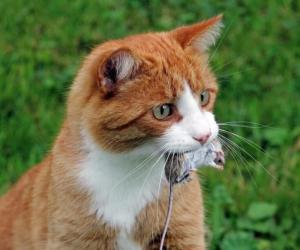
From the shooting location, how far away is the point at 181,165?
328 centimetres

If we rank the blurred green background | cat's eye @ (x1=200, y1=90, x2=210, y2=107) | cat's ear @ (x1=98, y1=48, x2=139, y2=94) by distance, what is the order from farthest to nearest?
the blurred green background < cat's eye @ (x1=200, y1=90, x2=210, y2=107) < cat's ear @ (x1=98, y1=48, x2=139, y2=94)

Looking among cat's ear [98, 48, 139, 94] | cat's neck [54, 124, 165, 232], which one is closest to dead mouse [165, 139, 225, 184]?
cat's neck [54, 124, 165, 232]

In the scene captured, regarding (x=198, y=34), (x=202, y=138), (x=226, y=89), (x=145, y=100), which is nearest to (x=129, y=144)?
(x=145, y=100)

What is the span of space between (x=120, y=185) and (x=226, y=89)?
1870 mm

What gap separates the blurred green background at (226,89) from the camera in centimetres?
431

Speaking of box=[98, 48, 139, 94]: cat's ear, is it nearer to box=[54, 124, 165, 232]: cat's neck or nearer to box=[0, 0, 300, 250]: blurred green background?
box=[54, 124, 165, 232]: cat's neck

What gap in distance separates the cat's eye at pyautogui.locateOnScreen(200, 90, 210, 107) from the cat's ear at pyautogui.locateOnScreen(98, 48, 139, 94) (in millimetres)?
272

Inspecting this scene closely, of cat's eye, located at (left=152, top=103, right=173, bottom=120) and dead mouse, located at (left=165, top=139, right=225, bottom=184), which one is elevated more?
cat's eye, located at (left=152, top=103, right=173, bottom=120)

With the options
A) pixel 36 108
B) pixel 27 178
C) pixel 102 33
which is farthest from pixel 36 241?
pixel 102 33

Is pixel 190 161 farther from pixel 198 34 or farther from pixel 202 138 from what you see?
pixel 198 34

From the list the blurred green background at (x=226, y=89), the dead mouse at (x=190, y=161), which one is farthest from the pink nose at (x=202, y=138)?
the blurred green background at (x=226, y=89)

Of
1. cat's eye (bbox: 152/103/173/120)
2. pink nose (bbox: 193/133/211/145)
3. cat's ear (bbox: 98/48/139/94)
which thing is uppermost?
cat's ear (bbox: 98/48/139/94)

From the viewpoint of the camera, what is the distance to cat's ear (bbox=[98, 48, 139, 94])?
2.99m

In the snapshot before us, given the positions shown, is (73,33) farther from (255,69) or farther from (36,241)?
(36,241)
